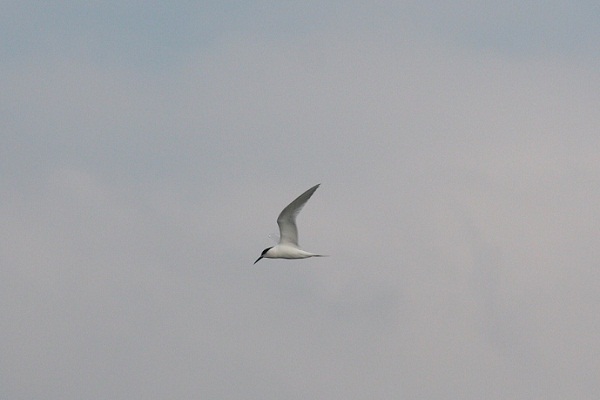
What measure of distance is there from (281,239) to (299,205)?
327 cm

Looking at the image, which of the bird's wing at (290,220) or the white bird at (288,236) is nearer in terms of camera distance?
the bird's wing at (290,220)

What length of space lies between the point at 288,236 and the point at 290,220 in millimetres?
1590

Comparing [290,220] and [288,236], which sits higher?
[290,220]

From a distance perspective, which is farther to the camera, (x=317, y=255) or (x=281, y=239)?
(x=281, y=239)

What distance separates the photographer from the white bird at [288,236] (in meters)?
76.6

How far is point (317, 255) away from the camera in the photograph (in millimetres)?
73688

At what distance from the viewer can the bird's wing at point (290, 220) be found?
7584 cm

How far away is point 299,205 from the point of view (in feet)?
251

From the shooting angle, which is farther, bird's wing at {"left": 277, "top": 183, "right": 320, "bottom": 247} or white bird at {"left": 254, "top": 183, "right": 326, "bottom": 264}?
white bird at {"left": 254, "top": 183, "right": 326, "bottom": 264}

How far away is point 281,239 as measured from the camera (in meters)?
78.9

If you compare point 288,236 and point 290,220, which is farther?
point 288,236

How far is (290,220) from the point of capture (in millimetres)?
77250

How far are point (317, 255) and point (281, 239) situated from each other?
222 inches

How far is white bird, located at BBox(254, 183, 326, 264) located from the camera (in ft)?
251
